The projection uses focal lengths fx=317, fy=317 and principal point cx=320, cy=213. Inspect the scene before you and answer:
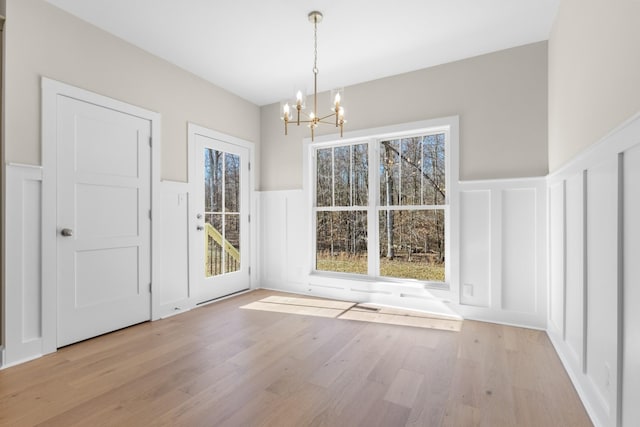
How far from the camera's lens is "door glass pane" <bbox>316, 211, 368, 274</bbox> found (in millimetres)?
4156

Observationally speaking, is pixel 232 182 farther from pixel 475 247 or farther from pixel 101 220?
pixel 475 247

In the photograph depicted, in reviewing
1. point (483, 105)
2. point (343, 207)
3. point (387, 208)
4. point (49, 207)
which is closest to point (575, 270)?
point (483, 105)

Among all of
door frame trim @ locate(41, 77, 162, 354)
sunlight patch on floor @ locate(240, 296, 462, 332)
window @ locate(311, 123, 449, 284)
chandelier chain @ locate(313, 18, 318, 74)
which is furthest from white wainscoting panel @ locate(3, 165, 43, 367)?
window @ locate(311, 123, 449, 284)

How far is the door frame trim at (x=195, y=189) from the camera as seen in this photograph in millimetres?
3756

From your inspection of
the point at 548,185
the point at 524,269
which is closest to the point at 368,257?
the point at 524,269

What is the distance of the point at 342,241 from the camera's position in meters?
4.30

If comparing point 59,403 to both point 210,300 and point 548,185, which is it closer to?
point 210,300

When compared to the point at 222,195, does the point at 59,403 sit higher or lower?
lower

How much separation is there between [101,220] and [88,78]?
1.26 m

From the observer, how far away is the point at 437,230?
3.68 metres

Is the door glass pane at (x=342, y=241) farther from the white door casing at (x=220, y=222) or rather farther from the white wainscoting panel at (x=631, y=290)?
the white wainscoting panel at (x=631, y=290)

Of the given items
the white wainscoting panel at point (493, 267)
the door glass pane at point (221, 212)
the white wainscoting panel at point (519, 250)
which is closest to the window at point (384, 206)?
the white wainscoting panel at point (493, 267)

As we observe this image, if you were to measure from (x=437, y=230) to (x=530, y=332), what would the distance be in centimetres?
131

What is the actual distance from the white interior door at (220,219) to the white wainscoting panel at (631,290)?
373cm
